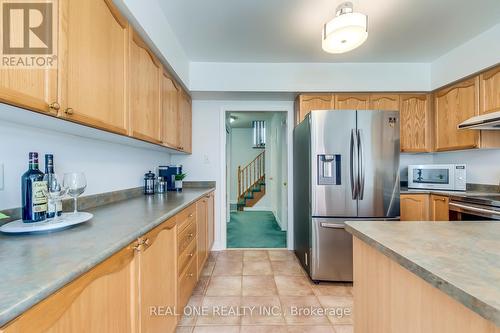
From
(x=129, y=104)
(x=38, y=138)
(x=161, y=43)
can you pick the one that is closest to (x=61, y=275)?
(x=38, y=138)

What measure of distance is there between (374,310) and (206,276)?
75.2 inches

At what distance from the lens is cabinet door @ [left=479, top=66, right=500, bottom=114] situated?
2305mm

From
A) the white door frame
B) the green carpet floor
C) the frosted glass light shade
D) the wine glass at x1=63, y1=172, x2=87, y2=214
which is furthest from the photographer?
the green carpet floor

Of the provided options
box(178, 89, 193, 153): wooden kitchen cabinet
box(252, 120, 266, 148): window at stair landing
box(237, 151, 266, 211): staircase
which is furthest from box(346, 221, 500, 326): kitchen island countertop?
box(252, 120, 266, 148): window at stair landing

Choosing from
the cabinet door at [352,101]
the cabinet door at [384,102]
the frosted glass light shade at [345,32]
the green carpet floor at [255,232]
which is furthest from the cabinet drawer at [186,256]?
the cabinet door at [384,102]

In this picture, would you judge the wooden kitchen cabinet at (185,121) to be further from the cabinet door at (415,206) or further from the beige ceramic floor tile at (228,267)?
the cabinet door at (415,206)

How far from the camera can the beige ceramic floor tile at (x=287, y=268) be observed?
8.48 ft

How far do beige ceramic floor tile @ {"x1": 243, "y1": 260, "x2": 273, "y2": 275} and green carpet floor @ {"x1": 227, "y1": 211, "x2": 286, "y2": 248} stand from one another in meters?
0.66

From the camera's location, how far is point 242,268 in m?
2.69

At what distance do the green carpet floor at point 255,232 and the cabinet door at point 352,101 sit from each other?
219 centimetres

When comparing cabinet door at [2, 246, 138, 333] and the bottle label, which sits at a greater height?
the bottle label

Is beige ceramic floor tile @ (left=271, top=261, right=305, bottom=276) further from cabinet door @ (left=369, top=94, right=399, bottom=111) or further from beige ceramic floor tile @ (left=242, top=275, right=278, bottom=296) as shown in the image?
cabinet door @ (left=369, top=94, right=399, bottom=111)

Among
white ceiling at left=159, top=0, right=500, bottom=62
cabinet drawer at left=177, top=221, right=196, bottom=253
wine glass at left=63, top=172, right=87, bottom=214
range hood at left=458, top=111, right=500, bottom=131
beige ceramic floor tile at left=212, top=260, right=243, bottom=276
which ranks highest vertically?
white ceiling at left=159, top=0, right=500, bottom=62

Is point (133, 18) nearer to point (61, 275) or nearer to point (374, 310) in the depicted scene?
point (61, 275)
